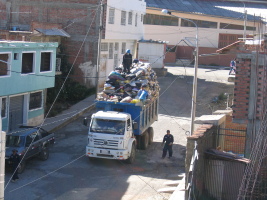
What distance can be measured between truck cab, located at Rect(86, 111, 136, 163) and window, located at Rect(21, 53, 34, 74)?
670 cm

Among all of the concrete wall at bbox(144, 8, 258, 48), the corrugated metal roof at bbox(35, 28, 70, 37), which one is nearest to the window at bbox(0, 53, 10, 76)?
the corrugated metal roof at bbox(35, 28, 70, 37)

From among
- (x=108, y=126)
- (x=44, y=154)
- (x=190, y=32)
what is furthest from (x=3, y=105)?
(x=190, y=32)

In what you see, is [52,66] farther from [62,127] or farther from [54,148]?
[54,148]

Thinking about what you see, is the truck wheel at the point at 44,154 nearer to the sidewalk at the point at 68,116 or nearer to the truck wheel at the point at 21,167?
the truck wheel at the point at 21,167

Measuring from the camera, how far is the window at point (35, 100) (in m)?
27.4

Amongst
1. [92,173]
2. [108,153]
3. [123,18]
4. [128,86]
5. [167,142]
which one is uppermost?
[123,18]

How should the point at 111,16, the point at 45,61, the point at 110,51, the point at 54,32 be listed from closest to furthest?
1. the point at 45,61
2. the point at 54,32
3. the point at 111,16
4. the point at 110,51

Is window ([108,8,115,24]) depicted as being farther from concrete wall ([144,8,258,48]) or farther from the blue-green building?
concrete wall ([144,8,258,48])

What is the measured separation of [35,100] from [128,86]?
22.4 feet

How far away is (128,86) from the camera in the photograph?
23750 mm

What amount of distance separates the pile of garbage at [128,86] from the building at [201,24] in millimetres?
31833

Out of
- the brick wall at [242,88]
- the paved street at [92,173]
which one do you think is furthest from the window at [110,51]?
the brick wall at [242,88]

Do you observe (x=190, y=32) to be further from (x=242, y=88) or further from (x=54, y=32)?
(x=242, y=88)

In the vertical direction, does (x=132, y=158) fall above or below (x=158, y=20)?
below
